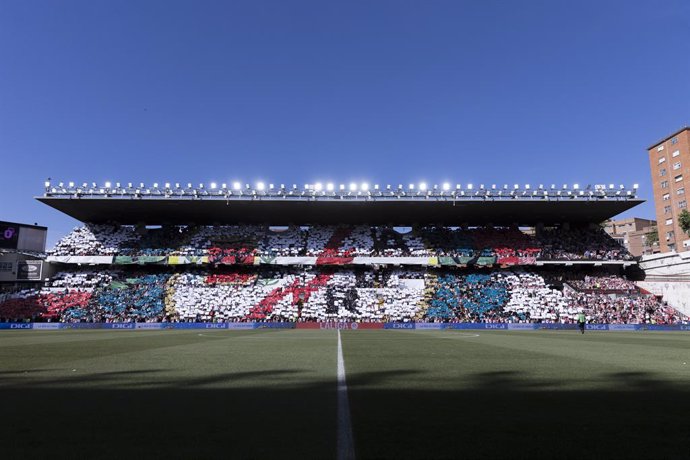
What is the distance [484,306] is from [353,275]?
52.0 ft

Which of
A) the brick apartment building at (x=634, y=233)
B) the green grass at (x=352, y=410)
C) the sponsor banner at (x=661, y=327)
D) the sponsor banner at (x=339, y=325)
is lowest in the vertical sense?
the sponsor banner at (x=661, y=327)

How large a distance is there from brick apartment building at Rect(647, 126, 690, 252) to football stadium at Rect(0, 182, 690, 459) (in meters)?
26.4

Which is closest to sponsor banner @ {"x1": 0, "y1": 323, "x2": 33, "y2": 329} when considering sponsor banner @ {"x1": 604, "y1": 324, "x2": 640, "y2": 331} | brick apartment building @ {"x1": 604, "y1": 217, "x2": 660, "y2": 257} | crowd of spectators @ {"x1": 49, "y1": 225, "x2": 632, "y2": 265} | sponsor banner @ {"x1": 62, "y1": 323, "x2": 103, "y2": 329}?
sponsor banner @ {"x1": 62, "y1": 323, "x2": 103, "y2": 329}

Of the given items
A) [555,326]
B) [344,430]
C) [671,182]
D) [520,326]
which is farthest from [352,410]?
[671,182]

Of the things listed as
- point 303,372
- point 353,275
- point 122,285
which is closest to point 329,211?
point 353,275

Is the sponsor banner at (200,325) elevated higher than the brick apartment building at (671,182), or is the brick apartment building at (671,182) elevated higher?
the brick apartment building at (671,182)

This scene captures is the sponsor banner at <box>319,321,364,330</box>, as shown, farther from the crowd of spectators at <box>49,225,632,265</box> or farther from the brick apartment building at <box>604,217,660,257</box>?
the brick apartment building at <box>604,217,660,257</box>

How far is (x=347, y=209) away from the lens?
6044cm

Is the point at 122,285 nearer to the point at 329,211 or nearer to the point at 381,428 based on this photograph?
the point at 329,211

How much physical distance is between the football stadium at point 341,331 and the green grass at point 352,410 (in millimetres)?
46

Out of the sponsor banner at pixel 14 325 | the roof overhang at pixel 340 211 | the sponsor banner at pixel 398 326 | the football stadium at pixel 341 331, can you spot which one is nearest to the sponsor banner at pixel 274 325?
the football stadium at pixel 341 331

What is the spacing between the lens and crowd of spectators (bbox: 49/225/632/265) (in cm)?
5853

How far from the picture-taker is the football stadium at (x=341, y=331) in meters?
5.31

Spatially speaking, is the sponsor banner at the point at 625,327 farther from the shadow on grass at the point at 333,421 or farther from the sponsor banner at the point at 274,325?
the shadow on grass at the point at 333,421
